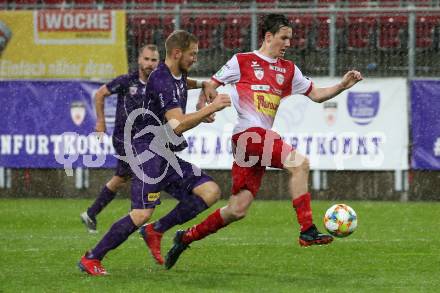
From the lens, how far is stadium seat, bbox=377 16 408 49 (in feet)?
53.5

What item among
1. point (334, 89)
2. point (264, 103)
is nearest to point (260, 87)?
point (264, 103)

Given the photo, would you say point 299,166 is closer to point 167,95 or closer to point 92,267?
point 167,95

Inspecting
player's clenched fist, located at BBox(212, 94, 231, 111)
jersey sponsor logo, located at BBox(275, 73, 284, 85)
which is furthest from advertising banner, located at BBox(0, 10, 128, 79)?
player's clenched fist, located at BBox(212, 94, 231, 111)

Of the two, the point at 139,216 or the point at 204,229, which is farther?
the point at 204,229

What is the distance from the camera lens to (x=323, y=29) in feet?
54.5

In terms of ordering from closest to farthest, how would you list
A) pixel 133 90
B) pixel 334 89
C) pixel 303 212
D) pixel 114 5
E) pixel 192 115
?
1. pixel 192 115
2. pixel 303 212
3. pixel 334 89
4. pixel 133 90
5. pixel 114 5

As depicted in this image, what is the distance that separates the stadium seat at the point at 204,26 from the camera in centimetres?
1688

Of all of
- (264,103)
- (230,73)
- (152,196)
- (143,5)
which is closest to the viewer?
(152,196)

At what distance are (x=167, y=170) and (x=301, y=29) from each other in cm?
808

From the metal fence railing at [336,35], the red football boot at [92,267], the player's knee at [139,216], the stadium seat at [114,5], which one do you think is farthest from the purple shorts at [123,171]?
the stadium seat at [114,5]

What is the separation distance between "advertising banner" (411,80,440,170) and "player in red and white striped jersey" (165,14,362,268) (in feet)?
22.4

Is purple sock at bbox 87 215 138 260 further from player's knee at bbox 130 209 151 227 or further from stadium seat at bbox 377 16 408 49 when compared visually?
stadium seat at bbox 377 16 408 49

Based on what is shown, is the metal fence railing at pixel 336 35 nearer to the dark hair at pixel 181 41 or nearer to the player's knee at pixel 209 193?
the player's knee at pixel 209 193

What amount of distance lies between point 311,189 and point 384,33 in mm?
2657
